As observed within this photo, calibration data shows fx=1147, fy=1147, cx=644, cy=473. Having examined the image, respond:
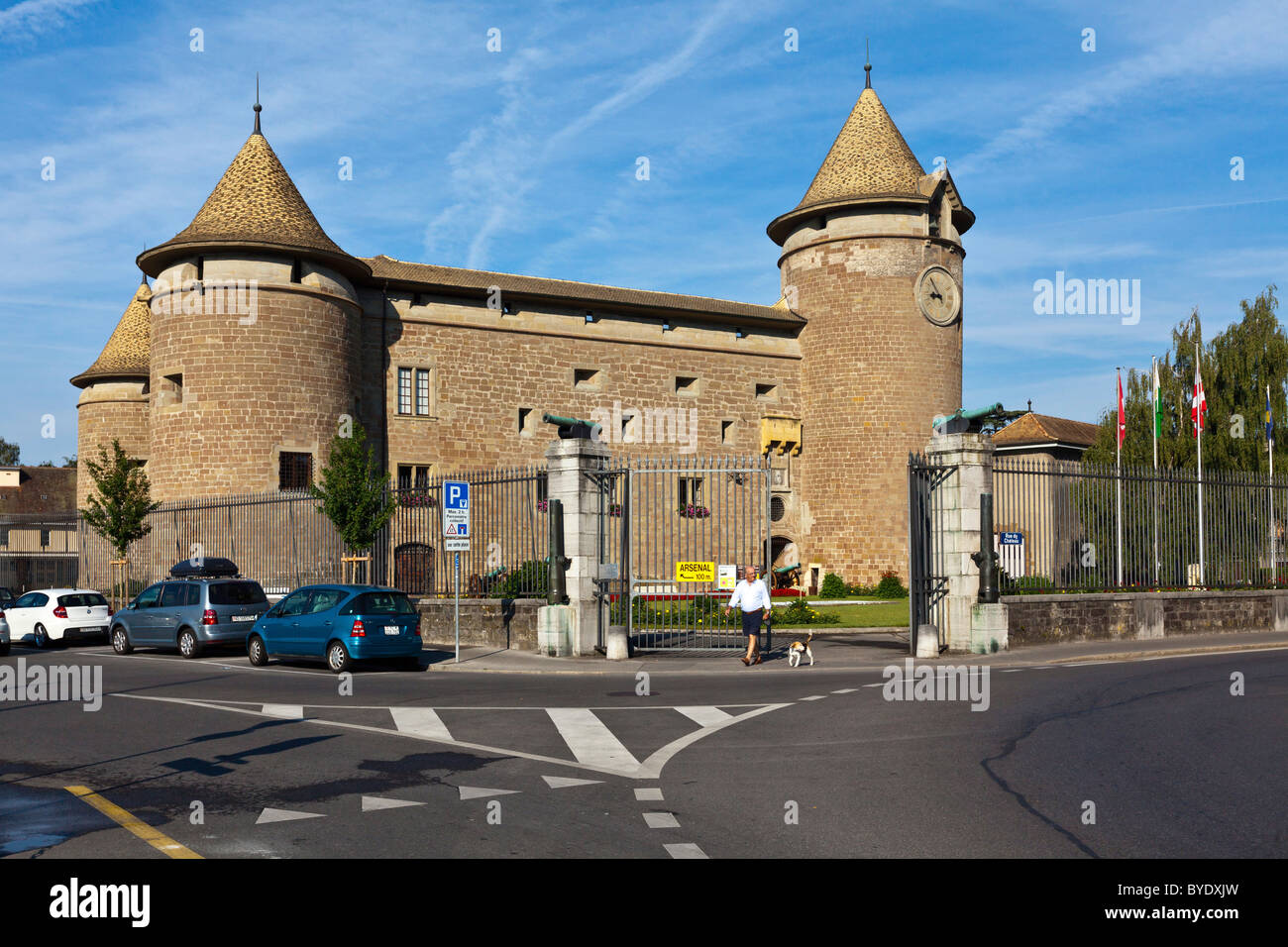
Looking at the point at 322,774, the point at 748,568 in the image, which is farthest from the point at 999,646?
the point at 322,774

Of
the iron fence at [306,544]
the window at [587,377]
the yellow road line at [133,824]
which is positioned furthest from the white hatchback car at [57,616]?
the window at [587,377]

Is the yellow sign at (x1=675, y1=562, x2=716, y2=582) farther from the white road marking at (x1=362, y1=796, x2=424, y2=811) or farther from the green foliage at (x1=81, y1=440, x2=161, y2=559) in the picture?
the green foliage at (x1=81, y1=440, x2=161, y2=559)

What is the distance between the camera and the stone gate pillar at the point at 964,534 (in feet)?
64.9

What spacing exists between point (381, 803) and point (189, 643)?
52.0ft

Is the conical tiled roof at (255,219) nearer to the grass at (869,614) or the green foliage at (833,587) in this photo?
the grass at (869,614)

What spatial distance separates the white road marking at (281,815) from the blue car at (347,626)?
10.9 m

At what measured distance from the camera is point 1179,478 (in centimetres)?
2348

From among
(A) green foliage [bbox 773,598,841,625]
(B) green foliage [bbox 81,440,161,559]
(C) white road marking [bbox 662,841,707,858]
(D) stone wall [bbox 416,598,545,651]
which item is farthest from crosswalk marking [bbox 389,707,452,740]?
(B) green foliage [bbox 81,440,161,559]

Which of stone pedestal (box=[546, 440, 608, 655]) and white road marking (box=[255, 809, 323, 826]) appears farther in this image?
stone pedestal (box=[546, 440, 608, 655])

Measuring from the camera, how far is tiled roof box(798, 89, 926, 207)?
151 feet

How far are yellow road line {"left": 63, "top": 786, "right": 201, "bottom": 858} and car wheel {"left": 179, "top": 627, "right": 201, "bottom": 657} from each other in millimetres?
14153

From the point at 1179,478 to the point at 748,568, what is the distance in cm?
1062

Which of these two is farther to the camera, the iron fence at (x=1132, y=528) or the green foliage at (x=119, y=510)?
the green foliage at (x=119, y=510)
